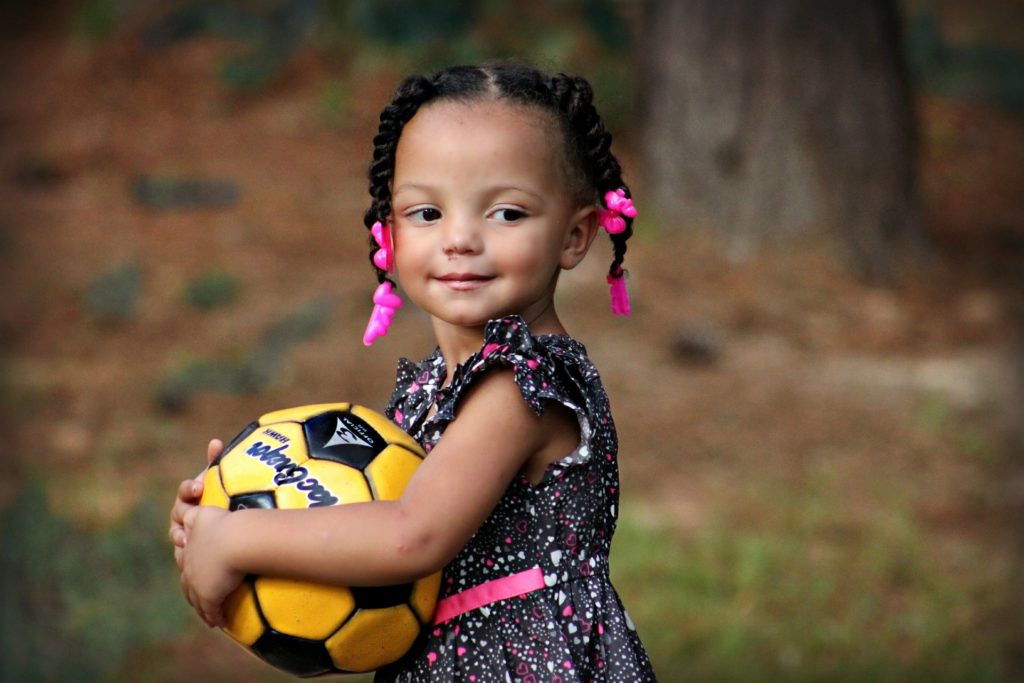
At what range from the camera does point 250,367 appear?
7352 mm

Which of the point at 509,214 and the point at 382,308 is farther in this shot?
the point at 382,308

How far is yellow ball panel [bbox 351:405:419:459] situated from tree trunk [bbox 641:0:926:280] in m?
5.34

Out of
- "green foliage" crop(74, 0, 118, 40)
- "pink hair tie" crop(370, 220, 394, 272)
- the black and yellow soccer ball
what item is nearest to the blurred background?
"green foliage" crop(74, 0, 118, 40)

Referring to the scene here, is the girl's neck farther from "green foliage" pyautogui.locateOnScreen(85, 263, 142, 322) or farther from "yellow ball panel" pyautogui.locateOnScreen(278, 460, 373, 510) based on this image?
"green foliage" pyautogui.locateOnScreen(85, 263, 142, 322)

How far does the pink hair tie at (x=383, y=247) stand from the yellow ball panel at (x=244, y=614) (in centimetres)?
75

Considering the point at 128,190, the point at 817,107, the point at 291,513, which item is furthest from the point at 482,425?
the point at 128,190

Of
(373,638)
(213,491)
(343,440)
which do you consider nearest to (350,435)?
(343,440)

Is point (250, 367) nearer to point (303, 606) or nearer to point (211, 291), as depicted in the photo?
point (211, 291)

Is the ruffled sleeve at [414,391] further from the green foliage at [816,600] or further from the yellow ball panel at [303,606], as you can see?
the green foliage at [816,600]

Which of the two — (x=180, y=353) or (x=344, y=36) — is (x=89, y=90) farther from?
(x=180, y=353)

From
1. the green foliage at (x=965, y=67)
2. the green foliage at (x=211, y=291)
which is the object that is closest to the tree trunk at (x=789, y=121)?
the green foliage at (x=211, y=291)

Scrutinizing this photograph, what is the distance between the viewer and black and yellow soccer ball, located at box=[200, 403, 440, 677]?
2.47m

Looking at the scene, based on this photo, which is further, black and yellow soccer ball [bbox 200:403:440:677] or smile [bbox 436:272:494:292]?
smile [bbox 436:272:494:292]

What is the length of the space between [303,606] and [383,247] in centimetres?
78
